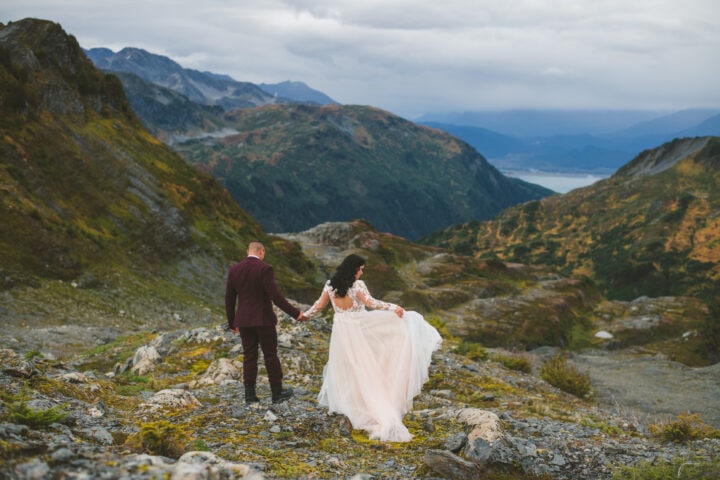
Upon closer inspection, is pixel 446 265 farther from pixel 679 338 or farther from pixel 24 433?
pixel 24 433

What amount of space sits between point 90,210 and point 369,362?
39.2m

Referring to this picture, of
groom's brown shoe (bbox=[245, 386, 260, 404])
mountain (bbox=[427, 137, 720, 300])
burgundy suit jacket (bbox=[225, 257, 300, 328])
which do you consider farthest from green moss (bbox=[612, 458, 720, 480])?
mountain (bbox=[427, 137, 720, 300])

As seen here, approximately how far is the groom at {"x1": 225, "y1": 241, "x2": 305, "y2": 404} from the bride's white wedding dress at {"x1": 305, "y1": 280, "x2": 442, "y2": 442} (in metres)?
1.00

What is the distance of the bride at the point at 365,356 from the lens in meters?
10.3

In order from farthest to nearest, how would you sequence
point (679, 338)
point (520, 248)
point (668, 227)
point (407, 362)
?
point (520, 248) → point (668, 227) → point (679, 338) → point (407, 362)

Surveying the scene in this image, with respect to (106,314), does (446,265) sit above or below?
below

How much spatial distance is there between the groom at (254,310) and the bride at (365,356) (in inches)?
39.3

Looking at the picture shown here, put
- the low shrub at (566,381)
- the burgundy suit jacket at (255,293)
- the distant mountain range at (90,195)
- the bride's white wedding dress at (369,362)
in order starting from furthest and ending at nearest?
the distant mountain range at (90,195)
the low shrub at (566,381)
the burgundy suit jacket at (255,293)
the bride's white wedding dress at (369,362)

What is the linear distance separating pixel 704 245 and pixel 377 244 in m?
110

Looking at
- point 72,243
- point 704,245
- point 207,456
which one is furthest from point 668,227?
point 207,456

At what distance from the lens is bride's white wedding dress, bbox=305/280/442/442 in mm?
10289

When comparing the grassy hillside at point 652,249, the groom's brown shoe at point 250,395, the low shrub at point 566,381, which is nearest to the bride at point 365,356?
the groom's brown shoe at point 250,395

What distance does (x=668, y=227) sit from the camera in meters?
171

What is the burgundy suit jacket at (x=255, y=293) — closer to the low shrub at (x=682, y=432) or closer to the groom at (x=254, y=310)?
the groom at (x=254, y=310)
